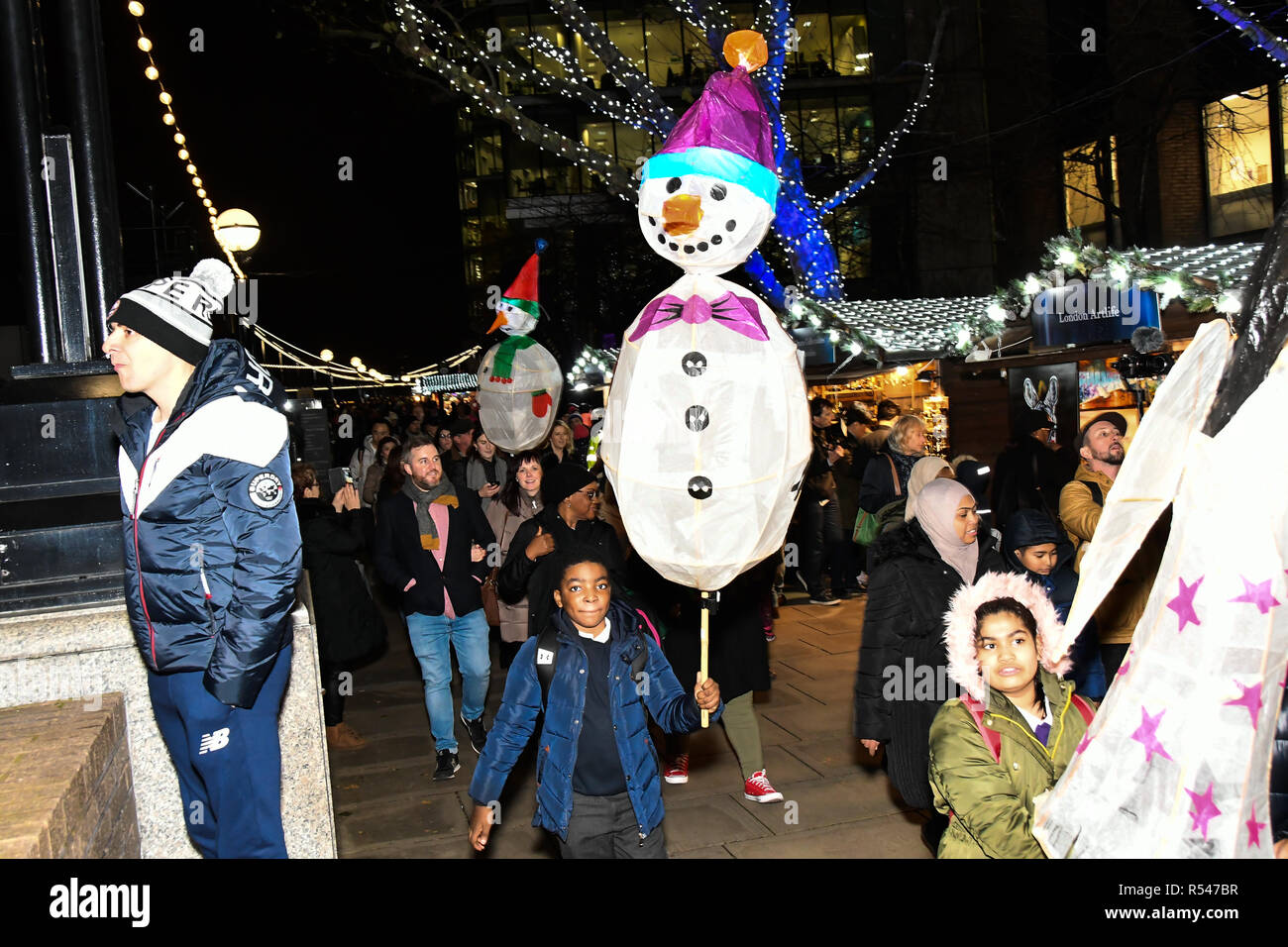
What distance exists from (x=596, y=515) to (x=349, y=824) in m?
2.44

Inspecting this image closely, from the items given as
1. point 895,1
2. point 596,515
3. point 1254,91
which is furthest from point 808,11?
point 596,515

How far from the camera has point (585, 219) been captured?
32188 mm

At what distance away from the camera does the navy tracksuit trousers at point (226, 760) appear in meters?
3.07

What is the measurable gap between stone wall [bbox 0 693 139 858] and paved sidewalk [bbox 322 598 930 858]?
2.14m

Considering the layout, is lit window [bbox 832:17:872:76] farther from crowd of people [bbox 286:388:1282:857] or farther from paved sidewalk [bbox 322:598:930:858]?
paved sidewalk [bbox 322:598:930:858]

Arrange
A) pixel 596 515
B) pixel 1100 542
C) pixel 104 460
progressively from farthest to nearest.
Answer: pixel 596 515
pixel 104 460
pixel 1100 542

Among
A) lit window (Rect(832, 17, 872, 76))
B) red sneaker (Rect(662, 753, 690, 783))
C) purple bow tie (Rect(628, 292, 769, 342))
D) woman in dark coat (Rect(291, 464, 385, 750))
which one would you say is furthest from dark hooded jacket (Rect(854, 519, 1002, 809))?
lit window (Rect(832, 17, 872, 76))

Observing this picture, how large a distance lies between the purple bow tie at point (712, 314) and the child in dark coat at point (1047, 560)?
7.48 feet

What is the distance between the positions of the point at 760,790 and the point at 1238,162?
17.3m

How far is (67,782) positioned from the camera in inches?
110

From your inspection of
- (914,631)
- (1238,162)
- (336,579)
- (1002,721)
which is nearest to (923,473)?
(914,631)

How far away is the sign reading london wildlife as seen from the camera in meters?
9.55

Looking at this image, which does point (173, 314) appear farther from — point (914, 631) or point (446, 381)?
point (446, 381)

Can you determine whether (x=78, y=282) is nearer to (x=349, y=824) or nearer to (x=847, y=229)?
(x=349, y=824)
